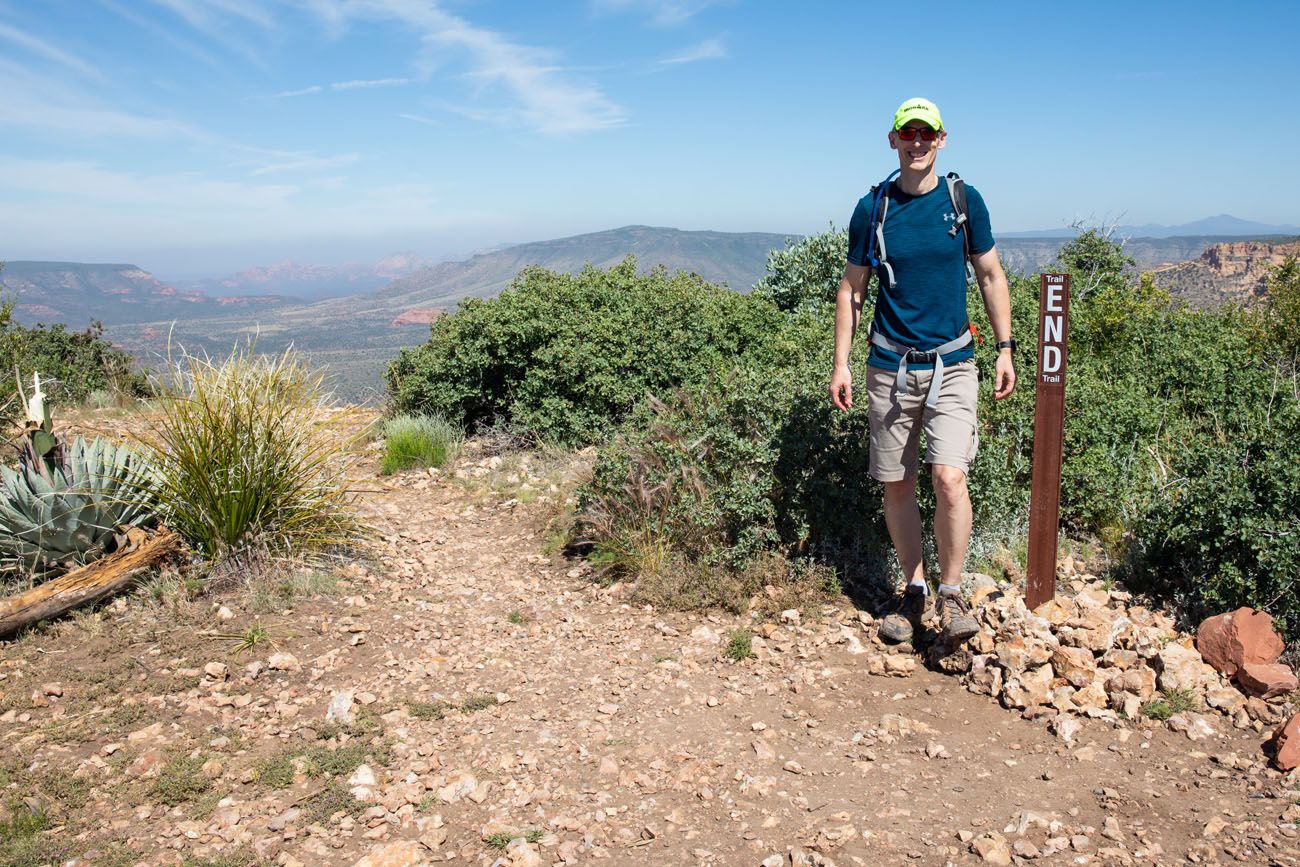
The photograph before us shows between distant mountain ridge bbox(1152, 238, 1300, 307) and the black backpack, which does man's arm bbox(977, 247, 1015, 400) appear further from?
distant mountain ridge bbox(1152, 238, 1300, 307)

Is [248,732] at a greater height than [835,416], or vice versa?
[835,416]

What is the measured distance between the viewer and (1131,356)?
22.4 ft

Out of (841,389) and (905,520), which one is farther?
(905,520)

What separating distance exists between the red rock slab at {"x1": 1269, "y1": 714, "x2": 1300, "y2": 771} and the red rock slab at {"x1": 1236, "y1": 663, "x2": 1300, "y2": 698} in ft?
0.90

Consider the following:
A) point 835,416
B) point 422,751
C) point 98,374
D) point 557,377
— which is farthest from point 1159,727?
point 98,374

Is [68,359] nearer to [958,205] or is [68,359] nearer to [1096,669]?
[958,205]

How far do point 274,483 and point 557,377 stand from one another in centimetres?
307

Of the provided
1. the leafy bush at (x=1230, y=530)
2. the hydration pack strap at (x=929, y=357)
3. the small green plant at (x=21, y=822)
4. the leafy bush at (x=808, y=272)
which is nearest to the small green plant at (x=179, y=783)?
the small green plant at (x=21, y=822)

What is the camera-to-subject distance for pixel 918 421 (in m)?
4.04

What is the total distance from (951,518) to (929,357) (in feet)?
2.36

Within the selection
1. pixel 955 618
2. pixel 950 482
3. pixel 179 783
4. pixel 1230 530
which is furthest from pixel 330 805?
pixel 1230 530

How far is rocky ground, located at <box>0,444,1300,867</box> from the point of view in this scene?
2967mm

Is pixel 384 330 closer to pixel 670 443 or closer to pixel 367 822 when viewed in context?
pixel 670 443

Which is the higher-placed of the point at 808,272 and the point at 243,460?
the point at 808,272
